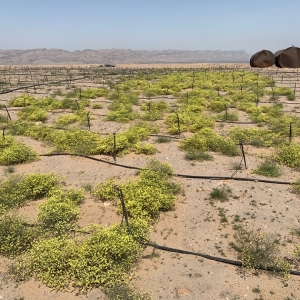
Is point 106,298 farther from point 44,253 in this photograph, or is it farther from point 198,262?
point 198,262

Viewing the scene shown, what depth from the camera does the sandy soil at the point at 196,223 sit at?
14.0ft

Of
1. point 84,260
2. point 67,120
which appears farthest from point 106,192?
point 67,120

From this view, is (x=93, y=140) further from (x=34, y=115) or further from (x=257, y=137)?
(x=257, y=137)

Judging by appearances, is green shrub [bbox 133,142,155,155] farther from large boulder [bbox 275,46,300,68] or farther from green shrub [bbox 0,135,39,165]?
large boulder [bbox 275,46,300,68]

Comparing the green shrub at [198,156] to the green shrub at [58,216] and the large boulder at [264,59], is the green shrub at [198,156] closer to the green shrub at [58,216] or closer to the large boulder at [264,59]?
the green shrub at [58,216]

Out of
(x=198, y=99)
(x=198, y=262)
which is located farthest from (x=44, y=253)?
(x=198, y=99)

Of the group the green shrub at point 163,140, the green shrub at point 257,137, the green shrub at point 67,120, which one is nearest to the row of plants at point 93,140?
the green shrub at point 163,140

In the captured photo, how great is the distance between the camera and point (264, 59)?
3453 centimetres

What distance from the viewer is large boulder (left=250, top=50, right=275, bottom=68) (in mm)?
33844

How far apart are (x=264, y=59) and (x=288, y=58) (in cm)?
291

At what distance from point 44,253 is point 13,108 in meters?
13.7

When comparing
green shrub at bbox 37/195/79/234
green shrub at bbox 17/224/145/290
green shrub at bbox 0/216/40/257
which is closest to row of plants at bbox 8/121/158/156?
green shrub at bbox 37/195/79/234

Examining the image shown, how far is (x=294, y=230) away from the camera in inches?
213

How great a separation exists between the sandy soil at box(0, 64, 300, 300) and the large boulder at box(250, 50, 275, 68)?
28952mm
